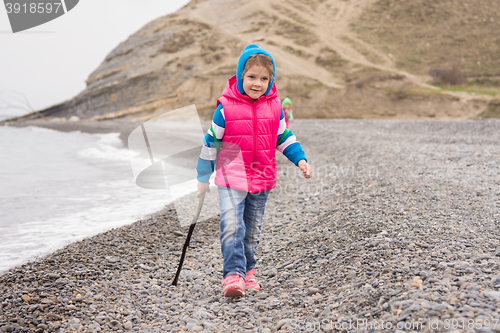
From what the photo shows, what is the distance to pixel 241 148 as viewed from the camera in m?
3.28

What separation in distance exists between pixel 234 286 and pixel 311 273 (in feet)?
2.77

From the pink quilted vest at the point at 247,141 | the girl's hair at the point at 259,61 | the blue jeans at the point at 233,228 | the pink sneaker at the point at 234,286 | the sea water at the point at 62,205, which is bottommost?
the sea water at the point at 62,205

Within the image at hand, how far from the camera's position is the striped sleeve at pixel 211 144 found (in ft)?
10.5

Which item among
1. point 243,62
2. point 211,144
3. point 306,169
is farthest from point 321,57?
point 211,144

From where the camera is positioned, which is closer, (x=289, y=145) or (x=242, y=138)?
(x=242, y=138)

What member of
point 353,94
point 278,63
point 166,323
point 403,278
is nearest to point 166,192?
point 166,323

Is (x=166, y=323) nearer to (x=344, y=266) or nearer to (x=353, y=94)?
(x=344, y=266)

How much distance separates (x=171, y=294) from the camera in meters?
3.46

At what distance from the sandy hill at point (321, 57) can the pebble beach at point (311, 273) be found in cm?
2987

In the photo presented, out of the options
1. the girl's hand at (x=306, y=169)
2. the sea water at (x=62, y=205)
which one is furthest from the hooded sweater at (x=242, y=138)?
the sea water at (x=62, y=205)

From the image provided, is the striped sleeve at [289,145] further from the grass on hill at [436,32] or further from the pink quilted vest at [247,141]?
the grass on hill at [436,32]


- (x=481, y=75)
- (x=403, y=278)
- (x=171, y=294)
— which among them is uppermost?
(x=403, y=278)

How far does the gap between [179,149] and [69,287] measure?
13781 millimetres

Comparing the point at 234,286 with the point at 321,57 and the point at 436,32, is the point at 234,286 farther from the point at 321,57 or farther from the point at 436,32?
the point at 436,32
